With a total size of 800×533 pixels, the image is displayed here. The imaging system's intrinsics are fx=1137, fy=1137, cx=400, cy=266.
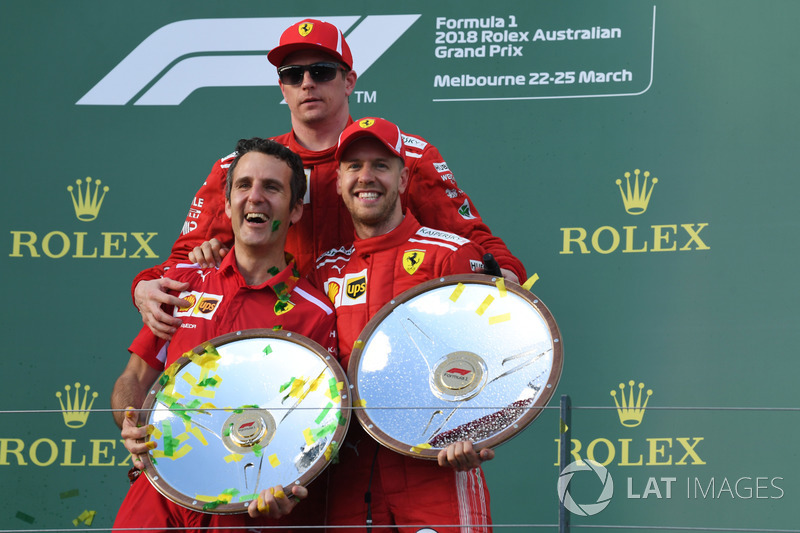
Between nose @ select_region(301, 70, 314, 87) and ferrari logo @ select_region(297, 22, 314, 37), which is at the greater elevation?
ferrari logo @ select_region(297, 22, 314, 37)

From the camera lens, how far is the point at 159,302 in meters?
2.62

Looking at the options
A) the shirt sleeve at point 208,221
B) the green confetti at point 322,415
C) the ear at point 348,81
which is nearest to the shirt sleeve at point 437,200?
the ear at point 348,81

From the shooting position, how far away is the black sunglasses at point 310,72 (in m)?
2.88

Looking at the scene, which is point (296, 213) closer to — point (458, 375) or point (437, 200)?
point (437, 200)

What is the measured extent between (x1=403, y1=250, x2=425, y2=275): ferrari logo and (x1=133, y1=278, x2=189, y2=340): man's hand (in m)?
0.52

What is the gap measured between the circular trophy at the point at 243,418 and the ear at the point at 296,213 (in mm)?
340

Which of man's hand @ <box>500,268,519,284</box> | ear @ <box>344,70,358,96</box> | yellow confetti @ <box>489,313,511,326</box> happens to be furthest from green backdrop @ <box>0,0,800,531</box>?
yellow confetti @ <box>489,313,511,326</box>

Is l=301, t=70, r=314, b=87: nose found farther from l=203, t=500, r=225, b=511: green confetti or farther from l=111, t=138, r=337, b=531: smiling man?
l=203, t=500, r=225, b=511: green confetti

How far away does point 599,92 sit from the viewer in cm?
381

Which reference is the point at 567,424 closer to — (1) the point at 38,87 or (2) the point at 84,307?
(2) the point at 84,307

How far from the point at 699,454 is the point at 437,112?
1.42 meters

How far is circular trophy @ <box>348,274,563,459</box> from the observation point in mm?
2256

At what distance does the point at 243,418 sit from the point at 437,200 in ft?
2.75

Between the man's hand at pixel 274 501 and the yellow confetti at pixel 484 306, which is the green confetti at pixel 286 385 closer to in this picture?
the man's hand at pixel 274 501
